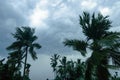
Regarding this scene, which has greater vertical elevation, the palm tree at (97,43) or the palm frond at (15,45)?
the palm frond at (15,45)

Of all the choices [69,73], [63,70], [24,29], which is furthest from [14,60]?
[63,70]

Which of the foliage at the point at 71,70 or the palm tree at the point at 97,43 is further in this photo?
the foliage at the point at 71,70

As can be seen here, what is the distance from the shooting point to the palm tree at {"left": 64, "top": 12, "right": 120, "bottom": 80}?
20.9 meters

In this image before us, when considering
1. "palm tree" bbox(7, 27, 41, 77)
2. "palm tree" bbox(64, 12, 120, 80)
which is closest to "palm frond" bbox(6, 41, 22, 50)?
"palm tree" bbox(7, 27, 41, 77)

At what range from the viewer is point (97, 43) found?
21.6 metres

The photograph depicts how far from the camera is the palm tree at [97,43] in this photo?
68.5ft

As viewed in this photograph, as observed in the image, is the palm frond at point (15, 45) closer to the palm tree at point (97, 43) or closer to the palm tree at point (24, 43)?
the palm tree at point (24, 43)

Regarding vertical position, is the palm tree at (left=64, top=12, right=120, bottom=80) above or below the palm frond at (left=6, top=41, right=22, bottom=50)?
below

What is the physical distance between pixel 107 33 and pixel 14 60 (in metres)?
28.4

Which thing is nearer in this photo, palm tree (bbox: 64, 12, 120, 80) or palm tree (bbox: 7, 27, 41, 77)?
palm tree (bbox: 64, 12, 120, 80)

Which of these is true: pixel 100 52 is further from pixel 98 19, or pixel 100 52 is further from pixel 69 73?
pixel 69 73

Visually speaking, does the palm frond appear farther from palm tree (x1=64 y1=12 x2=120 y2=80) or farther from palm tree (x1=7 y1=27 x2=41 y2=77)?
palm tree (x1=64 y1=12 x2=120 y2=80)

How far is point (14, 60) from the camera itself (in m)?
48.4

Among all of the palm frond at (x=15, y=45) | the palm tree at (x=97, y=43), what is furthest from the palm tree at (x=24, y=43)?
the palm tree at (x=97, y=43)
